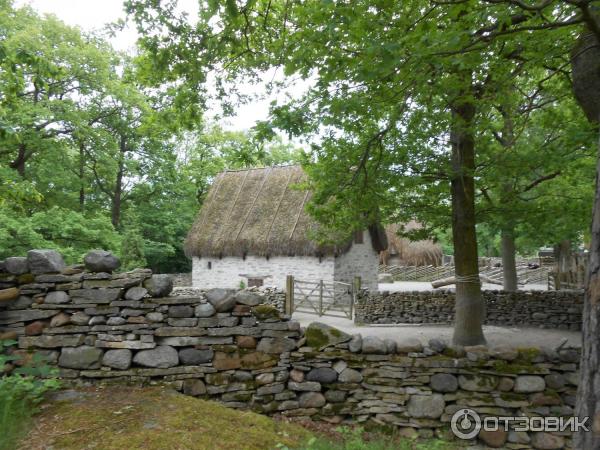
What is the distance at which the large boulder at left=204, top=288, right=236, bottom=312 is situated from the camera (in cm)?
461

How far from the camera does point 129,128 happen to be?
71.2ft

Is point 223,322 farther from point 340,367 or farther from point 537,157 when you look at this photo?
point 537,157

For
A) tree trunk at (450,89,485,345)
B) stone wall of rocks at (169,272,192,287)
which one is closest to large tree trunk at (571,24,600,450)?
tree trunk at (450,89,485,345)

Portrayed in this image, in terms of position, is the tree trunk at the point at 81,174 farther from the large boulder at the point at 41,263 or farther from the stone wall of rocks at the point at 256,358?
the stone wall of rocks at the point at 256,358

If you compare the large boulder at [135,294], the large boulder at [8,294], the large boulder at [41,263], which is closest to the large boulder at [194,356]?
the large boulder at [135,294]

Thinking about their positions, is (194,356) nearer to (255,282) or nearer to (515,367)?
(515,367)

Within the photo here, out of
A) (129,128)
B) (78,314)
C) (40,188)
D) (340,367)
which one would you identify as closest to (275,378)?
(340,367)

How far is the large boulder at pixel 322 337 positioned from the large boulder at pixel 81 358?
2.37 meters

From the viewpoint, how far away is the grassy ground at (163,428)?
338cm

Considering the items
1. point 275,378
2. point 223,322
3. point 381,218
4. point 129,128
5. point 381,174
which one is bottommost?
point 275,378

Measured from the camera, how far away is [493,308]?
477 inches

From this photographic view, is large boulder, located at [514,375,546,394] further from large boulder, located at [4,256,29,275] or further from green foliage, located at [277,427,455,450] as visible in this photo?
large boulder, located at [4,256,29,275]

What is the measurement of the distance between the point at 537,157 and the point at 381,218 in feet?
9.77

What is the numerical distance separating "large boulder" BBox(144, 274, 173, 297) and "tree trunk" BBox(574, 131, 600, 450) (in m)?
3.84
